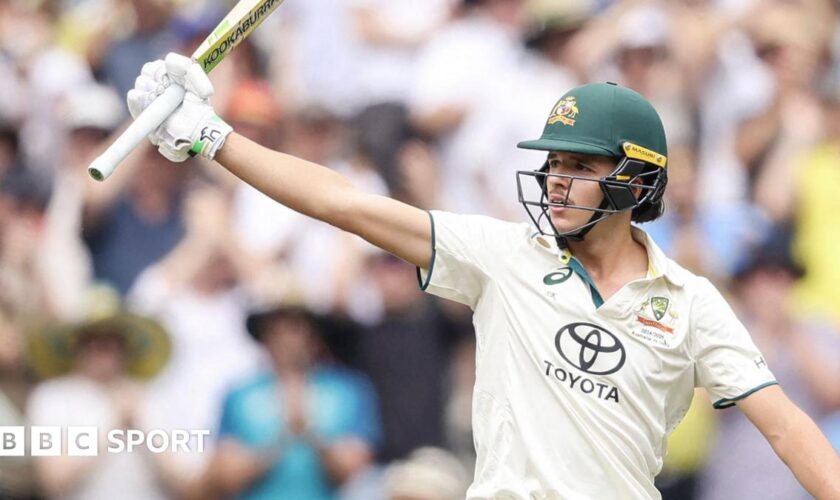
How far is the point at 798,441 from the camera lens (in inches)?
170

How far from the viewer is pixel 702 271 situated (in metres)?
8.25

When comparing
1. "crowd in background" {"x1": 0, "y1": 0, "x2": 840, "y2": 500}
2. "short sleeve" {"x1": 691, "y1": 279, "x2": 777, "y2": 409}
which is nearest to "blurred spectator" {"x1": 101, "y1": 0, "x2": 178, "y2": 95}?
"crowd in background" {"x1": 0, "y1": 0, "x2": 840, "y2": 500}

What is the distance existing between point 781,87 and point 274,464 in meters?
4.04

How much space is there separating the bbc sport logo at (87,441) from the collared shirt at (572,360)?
11.7 feet

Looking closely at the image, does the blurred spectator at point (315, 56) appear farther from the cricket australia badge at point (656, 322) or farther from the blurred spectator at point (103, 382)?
the cricket australia badge at point (656, 322)

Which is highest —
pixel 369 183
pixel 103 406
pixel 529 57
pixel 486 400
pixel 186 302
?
pixel 529 57

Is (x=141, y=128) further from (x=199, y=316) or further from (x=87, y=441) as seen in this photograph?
(x=87, y=441)

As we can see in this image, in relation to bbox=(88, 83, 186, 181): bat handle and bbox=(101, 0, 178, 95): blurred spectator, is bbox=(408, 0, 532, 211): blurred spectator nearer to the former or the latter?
bbox=(101, 0, 178, 95): blurred spectator

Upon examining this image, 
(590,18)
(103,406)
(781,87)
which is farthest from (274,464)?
(781,87)

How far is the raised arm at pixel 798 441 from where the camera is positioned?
427 cm

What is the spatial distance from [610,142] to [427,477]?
11.9 ft

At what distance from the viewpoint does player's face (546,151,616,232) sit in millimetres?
4434

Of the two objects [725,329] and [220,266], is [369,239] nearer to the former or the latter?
[725,329]

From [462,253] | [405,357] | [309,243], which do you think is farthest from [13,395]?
[462,253]
